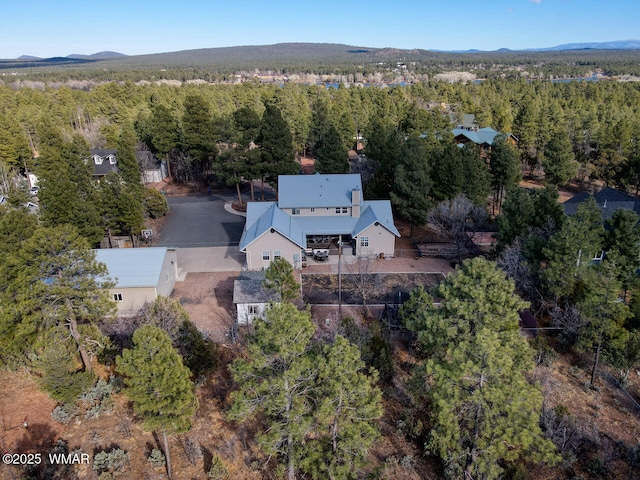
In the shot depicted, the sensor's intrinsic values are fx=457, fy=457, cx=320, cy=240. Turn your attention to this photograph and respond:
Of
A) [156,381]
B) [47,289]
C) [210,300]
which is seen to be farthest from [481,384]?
[210,300]

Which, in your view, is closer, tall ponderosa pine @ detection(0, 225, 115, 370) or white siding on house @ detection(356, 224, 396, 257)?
tall ponderosa pine @ detection(0, 225, 115, 370)

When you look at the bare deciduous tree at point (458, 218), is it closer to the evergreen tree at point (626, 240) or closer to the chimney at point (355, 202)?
the chimney at point (355, 202)

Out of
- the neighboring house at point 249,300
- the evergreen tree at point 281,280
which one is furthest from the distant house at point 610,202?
the neighboring house at point 249,300

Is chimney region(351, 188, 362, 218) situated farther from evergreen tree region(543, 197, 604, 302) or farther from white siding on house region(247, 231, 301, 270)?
evergreen tree region(543, 197, 604, 302)

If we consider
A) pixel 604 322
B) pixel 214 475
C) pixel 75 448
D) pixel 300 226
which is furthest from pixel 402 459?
A: pixel 300 226

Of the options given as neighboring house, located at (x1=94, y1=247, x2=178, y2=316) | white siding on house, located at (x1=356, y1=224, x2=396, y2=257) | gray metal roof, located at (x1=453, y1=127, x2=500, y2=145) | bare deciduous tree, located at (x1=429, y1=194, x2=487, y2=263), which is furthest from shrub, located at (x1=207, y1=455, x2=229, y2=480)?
gray metal roof, located at (x1=453, y1=127, x2=500, y2=145)

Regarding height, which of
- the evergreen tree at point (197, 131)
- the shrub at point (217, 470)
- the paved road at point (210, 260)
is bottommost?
the shrub at point (217, 470)
